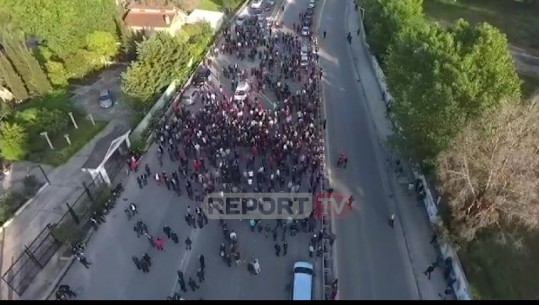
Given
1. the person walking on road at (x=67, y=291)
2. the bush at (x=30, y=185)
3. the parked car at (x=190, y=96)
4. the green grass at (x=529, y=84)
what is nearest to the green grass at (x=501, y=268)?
the green grass at (x=529, y=84)

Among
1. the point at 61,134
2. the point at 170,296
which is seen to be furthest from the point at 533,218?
the point at 61,134

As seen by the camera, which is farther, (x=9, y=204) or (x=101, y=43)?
(x=101, y=43)

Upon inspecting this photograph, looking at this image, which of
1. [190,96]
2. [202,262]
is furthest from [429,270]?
[190,96]

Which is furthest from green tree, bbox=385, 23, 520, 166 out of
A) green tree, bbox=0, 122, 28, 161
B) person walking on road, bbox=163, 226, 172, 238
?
green tree, bbox=0, 122, 28, 161

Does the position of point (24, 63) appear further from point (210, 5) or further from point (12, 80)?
point (210, 5)

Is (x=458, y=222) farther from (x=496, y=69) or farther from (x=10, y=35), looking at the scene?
(x=10, y=35)

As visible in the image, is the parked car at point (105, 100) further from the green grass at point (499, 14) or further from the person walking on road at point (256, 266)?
the green grass at point (499, 14)
